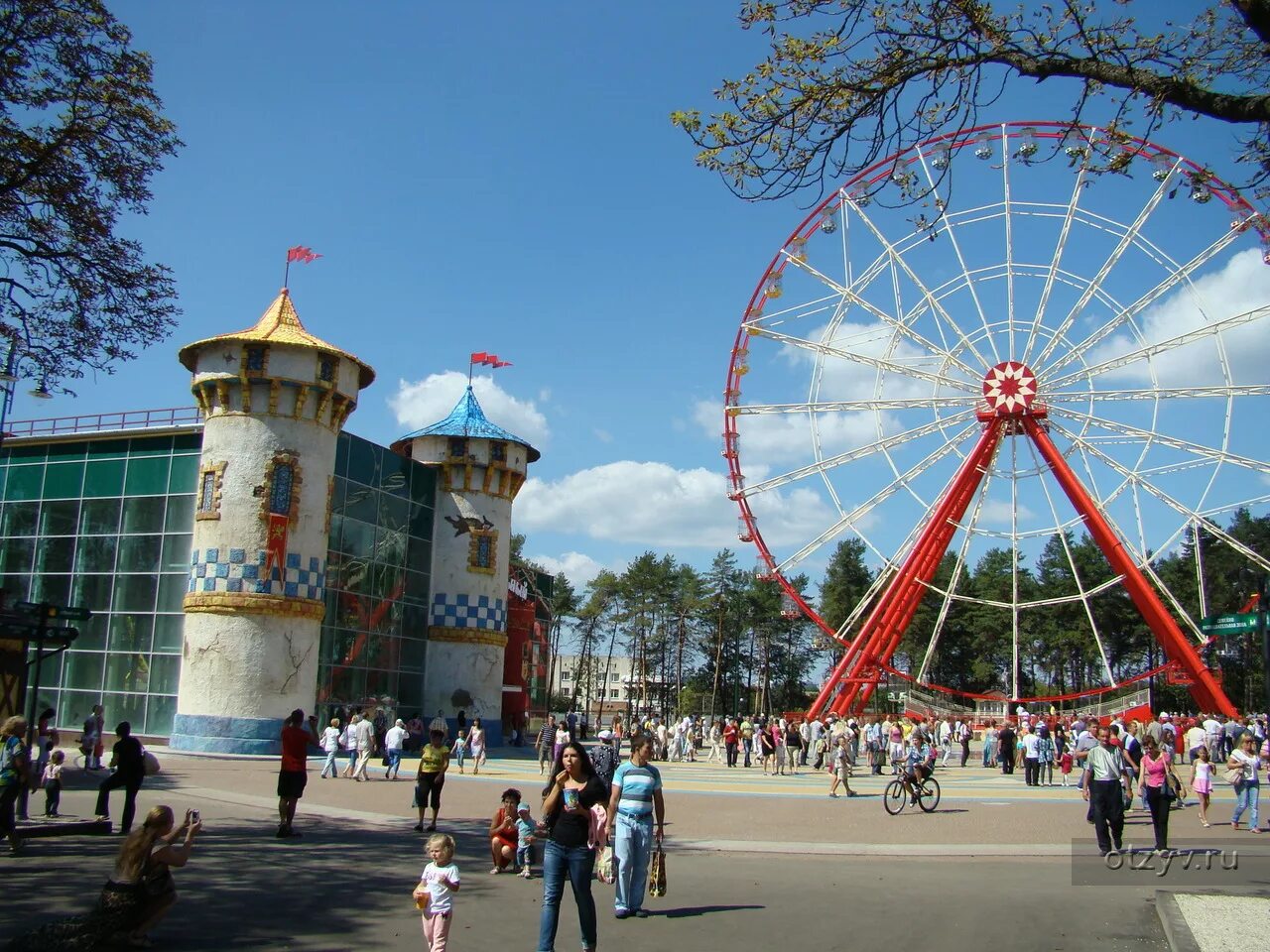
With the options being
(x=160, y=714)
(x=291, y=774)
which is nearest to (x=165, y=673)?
(x=160, y=714)

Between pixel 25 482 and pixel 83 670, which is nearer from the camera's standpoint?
pixel 83 670

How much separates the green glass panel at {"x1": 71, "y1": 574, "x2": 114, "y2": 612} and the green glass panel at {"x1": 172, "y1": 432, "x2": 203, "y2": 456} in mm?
4715

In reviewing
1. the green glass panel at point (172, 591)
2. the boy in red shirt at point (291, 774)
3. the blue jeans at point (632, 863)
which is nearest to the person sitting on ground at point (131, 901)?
the blue jeans at point (632, 863)

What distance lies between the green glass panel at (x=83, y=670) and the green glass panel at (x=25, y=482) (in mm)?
6214

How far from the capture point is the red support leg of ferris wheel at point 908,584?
36062mm

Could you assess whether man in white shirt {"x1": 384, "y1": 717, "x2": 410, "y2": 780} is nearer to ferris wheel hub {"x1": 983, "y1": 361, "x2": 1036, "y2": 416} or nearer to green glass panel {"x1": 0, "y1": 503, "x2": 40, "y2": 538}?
green glass panel {"x1": 0, "y1": 503, "x2": 40, "y2": 538}

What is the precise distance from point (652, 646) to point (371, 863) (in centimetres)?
8268

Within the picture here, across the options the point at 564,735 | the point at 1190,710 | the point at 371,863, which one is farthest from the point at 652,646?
the point at 371,863

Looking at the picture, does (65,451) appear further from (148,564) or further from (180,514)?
(180,514)

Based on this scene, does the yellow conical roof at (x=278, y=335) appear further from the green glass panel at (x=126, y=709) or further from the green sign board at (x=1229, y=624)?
the green sign board at (x=1229, y=624)

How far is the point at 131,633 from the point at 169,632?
5.11 ft

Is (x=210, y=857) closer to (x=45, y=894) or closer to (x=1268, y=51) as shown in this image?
(x=45, y=894)

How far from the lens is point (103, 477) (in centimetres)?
3578

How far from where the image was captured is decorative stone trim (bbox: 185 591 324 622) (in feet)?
103
